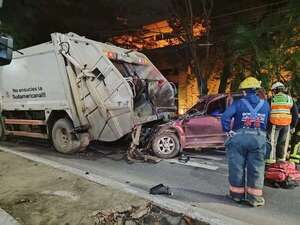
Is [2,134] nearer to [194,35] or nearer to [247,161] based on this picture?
[247,161]

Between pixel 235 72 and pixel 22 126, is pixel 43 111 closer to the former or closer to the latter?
pixel 22 126

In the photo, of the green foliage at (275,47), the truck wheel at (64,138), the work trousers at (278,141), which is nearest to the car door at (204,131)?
the work trousers at (278,141)

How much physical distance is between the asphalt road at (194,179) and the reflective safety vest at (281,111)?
3.62 ft

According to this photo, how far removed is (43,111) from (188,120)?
154 inches

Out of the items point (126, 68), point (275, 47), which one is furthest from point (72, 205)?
point (275, 47)

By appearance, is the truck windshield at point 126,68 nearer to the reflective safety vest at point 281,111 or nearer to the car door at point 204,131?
the car door at point 204,131

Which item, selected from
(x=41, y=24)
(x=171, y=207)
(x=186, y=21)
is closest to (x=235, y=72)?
(x=186, y=21)

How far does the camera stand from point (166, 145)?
790 cm

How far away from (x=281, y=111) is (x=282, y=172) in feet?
3.24

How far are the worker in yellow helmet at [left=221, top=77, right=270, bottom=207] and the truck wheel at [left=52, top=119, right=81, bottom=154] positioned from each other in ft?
14.9

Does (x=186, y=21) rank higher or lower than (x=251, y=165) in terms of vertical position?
higher

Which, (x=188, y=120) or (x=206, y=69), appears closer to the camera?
(x=188, y=120)

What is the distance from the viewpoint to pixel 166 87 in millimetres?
9445

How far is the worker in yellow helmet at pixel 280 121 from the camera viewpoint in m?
5.52
